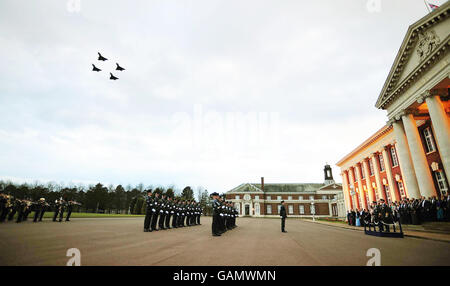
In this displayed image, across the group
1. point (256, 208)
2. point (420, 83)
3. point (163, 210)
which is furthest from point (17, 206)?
point (256, 208)

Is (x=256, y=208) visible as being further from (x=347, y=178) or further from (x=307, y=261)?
(x=307, y=261)

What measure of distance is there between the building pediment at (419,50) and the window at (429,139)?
17.6 ft

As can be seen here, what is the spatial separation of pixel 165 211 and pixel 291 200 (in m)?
63.0

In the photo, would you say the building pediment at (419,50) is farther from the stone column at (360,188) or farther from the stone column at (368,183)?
the stone column at (360,188)

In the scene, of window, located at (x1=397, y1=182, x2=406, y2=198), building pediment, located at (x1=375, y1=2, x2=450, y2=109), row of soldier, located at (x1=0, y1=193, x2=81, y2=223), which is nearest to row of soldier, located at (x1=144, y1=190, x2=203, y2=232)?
row of soldier, located at (x1=0, y1=193, x2=81, y2=223)

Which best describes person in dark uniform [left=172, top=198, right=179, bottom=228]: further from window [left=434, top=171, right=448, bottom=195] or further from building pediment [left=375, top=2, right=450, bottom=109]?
window [left=434, top=171, right=448, bottom=195]

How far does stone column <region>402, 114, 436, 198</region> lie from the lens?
51.2 feet

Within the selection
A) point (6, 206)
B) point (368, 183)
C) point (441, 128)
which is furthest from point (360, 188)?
point (6, 206)

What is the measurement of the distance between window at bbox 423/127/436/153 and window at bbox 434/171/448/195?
2.44 m

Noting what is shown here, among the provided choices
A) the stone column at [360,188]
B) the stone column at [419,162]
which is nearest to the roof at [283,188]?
the stone column at [360,188]
